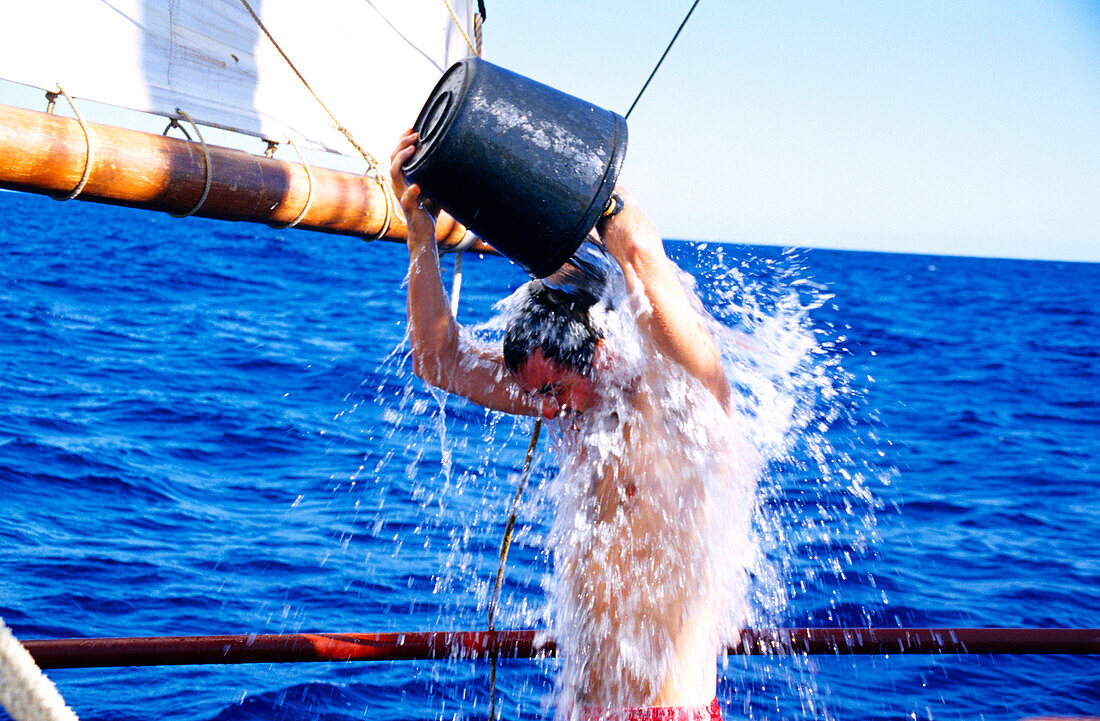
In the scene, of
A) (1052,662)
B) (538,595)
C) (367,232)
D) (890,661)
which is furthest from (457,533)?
(367,232)

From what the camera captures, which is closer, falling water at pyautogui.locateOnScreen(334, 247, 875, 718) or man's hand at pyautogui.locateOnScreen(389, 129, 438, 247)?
man's hand at pyautogui.locateOnScreen(389, 129, 438, 247)

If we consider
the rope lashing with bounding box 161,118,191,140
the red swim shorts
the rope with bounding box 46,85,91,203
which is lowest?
the red swim shorts

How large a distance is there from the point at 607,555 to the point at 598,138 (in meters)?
0.94

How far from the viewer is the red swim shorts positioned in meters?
1.99

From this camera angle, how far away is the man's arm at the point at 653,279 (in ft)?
5.26

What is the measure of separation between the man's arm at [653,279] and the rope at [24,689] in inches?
40.3

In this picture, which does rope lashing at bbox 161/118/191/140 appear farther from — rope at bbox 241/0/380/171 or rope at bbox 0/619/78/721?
rope at bbox 0/619/78/721

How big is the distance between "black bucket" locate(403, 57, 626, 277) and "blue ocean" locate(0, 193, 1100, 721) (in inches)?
28.0

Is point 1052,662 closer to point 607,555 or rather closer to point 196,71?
point 607,555

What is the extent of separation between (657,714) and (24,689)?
1370mm

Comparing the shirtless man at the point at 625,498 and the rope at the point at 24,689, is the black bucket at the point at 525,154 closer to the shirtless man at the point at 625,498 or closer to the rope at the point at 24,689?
the shirtless man at the point at 625,498

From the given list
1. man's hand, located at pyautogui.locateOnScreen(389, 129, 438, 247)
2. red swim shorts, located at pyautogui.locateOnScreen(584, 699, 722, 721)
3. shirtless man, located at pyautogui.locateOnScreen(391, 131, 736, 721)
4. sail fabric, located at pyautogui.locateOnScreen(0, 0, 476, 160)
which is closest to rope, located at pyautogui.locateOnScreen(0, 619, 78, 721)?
man's hand, located at pyautogui.locateOnScreen(389, 129, 438, 247)

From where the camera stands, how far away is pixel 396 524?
250 inches

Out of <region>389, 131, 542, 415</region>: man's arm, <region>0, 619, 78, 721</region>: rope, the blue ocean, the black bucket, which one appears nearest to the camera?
<region>0, 619, 78, 721</region>: rope
